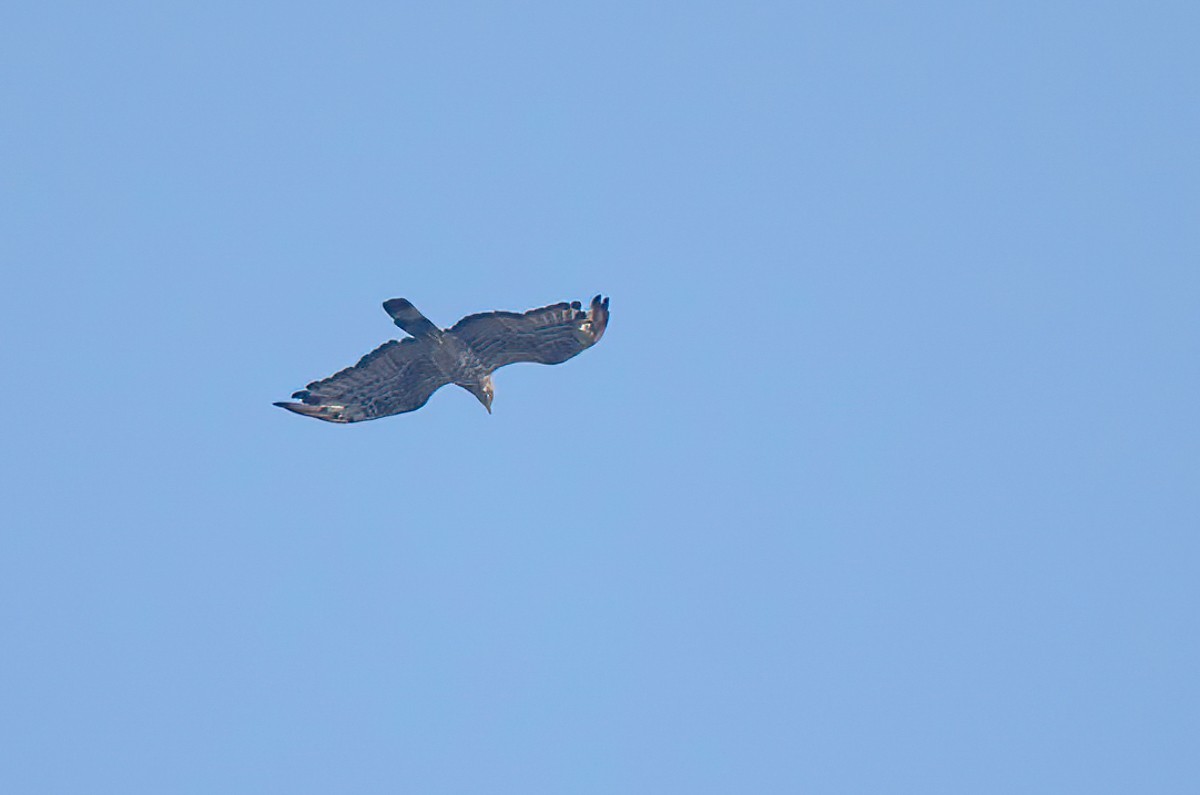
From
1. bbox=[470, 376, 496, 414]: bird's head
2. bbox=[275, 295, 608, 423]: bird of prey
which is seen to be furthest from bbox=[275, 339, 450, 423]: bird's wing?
bbox=[470, 376, 496, 414]: bird's head

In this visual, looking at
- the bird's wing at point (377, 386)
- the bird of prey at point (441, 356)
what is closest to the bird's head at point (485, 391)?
the bird of prey at point (441, 356)

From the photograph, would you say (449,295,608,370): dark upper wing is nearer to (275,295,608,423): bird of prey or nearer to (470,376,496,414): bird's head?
(275,295,608,423): bird of prey

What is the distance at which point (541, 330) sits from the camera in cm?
2397

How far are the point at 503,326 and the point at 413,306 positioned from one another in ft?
4.33

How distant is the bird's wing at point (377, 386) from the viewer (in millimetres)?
24406

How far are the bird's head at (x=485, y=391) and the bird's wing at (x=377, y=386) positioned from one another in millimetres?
479

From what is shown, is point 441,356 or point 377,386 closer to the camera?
point 441,356

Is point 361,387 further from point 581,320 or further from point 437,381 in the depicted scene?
point 581,320

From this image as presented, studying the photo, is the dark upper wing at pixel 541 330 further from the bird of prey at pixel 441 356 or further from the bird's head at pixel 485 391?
the bird's head at pixel 485 391

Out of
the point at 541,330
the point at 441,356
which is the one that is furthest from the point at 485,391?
the point at 541,330

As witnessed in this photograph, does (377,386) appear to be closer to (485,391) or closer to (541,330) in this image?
(485,391)

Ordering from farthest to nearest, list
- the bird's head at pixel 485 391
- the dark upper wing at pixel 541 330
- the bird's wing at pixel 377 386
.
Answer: the bird's head at pixel 485 391, the bird's wing at pixel 377 386, the dark upper wing at pixel 541 330

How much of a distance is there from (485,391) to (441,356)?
3.10 feet

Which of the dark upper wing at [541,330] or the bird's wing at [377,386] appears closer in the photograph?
the dark upper wing at [541,330]
